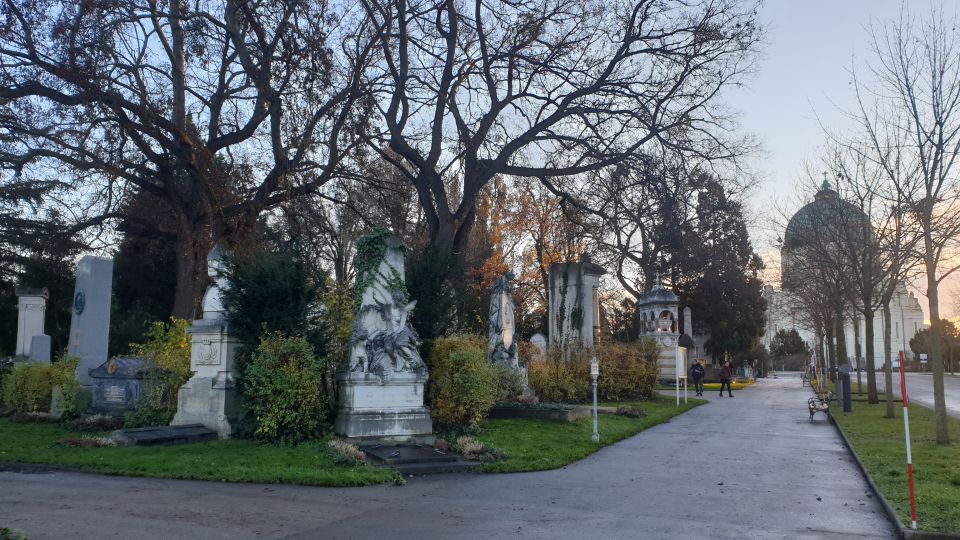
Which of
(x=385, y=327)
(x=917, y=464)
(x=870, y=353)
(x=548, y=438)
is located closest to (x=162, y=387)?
(x=385, y=327)

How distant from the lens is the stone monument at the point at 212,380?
13.9 m

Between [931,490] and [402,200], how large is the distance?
21.7m

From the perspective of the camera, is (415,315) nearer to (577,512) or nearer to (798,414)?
(577,512)

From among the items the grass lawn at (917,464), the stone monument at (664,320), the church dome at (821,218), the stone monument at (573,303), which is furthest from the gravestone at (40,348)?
the stone monument at (664,320)

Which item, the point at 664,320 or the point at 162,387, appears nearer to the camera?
the point at 162,387

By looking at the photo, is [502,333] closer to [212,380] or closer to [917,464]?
[212,380]

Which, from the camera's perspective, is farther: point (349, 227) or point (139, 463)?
point (349, 227)

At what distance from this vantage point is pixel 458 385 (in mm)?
14688

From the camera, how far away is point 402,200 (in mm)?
Answer: 28547

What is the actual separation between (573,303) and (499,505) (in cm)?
1935

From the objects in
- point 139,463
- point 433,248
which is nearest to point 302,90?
point 433,248

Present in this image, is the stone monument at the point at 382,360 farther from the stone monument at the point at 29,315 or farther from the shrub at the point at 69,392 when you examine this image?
the stone monument at the point at 29,315

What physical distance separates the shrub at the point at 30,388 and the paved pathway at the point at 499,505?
821 centimetres

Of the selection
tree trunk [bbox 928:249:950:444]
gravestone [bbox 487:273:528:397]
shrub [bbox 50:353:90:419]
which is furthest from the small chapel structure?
shrub [bbox 50:353:90:419]
